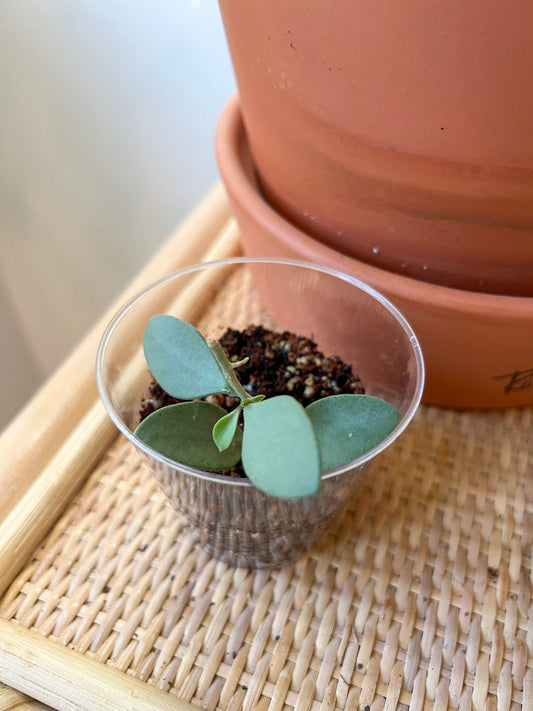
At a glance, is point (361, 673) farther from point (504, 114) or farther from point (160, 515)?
point (504, 114)

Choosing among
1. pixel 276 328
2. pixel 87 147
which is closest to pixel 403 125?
pixel 276 328

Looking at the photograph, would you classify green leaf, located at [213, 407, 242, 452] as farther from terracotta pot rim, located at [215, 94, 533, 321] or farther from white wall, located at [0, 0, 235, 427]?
white wall, located at [0, 0, 235, 427]

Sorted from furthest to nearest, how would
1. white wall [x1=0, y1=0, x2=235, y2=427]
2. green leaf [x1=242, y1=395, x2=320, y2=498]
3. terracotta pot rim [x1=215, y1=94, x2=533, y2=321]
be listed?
1. white wall [x1=0, y1=0, x2=235, y2=427]
2. terracotta pot rim [x1=215, y1=94, x2=533, y2=321]
3. green leaf [x1=242, y1=395, x2=320, y2=498]

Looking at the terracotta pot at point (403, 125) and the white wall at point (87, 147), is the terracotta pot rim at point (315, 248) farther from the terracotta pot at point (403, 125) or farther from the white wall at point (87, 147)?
the white wall at point (87, 147)

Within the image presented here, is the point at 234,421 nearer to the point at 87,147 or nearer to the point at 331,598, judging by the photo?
the point at 331,598

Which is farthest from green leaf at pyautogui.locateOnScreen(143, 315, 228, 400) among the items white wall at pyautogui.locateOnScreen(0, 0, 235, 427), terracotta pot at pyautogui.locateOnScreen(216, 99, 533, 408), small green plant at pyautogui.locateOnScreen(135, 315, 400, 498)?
white wall at pyautogui.locateOnScreen(0, 0, 235, 427)

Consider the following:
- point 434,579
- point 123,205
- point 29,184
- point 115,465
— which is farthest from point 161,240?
point 434,579
